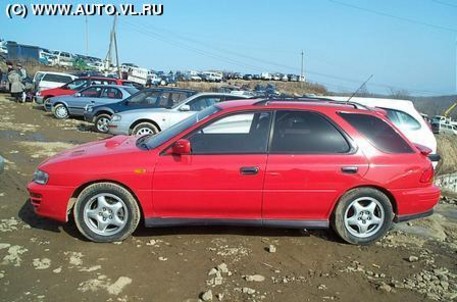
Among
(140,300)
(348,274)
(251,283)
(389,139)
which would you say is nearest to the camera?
(140,300)

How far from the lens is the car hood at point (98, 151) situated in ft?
15.1

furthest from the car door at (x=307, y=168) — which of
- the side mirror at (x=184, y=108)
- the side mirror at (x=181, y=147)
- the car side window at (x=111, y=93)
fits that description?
the car side window at (x=111, y=93)

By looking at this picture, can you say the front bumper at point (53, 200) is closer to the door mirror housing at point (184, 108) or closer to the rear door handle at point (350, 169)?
the rear door handle at point (350, 169)

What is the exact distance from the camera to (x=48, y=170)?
14.8ft

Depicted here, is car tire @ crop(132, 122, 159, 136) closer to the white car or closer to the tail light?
the white car

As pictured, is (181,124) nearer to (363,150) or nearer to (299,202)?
(299,202)

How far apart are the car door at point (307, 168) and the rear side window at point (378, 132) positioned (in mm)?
224

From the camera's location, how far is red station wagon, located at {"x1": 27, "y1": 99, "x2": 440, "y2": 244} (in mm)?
4445

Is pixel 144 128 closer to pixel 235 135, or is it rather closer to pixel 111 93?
pixel 111 93

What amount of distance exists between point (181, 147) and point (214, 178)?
0.47 metres

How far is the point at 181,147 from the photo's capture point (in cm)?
438

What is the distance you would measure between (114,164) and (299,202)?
2017mm

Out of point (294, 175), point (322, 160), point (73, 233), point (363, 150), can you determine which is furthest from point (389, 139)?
point (73, 233)

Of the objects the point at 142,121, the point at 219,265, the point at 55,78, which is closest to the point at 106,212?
the point at 219,265
